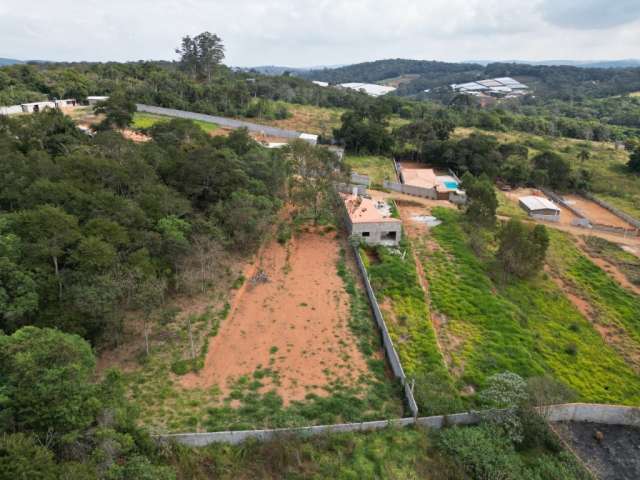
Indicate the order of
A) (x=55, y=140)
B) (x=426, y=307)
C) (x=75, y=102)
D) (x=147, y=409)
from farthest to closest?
(x=75, y=102)
(x=55, y=140)
(x=426, y=307)
(x=147, y=409)

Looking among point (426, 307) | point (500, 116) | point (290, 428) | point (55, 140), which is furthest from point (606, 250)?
point (500, 116)

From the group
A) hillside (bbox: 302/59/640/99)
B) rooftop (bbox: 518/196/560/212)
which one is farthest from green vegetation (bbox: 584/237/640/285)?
hillside (bbox: 302/59/640/99)

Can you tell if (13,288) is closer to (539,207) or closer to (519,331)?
(519,331)

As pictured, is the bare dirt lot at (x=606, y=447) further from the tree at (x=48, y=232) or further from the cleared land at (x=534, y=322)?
the tree at (x=48, y=232)

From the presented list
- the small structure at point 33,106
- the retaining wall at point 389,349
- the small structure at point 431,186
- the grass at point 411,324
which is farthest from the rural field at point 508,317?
the small structure at point 33,106

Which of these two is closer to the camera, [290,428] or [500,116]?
[290,428]

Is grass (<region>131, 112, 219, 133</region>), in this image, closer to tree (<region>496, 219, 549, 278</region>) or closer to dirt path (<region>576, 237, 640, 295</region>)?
tree (<region>496, 219, 549, 278</region>)

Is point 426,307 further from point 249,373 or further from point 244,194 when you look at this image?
point 244,194
